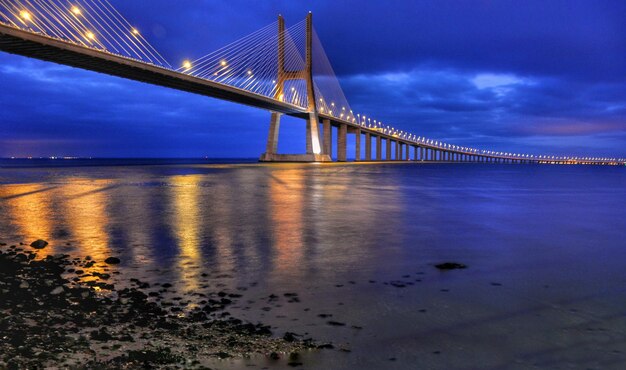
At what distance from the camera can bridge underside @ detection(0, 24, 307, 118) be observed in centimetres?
3584

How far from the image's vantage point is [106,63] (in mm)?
43781

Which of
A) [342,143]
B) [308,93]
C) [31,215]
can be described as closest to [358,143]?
[342,143]

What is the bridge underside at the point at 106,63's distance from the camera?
3584cm

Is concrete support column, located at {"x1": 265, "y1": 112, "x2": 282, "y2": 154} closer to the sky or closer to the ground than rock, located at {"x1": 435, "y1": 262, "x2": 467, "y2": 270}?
closer to the sky

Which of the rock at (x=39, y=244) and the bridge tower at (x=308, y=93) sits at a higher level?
the bridge tower at (x=308, y=93)

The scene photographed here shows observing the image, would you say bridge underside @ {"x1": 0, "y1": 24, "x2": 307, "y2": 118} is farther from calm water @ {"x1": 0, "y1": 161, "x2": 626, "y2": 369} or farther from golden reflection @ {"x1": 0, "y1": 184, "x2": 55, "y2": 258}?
calm water @ {"x1": 0, "y1": 161, "x2": 626, "y2": 369}

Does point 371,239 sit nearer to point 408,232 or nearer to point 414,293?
point 408,232

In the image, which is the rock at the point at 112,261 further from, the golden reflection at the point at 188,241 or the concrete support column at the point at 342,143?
the concrete support column at the point at 342,143

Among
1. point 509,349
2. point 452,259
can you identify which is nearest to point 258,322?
point 509,349

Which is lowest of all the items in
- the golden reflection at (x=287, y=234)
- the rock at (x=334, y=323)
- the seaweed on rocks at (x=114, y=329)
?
the golden reflection at (x=287, y=234)

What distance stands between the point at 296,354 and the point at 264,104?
228 feet

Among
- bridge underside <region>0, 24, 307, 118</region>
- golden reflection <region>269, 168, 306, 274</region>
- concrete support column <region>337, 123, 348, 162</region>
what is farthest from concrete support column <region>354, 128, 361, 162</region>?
golden reflection <region>269, 168, 306, 274</region>

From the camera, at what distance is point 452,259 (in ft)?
27.5

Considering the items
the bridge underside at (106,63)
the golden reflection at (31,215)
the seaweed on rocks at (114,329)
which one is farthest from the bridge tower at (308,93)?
the seaweed on rocks at (114,329)
